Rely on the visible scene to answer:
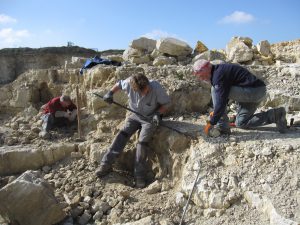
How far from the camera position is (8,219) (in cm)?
468

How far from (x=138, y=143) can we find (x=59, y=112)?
97.2 inches

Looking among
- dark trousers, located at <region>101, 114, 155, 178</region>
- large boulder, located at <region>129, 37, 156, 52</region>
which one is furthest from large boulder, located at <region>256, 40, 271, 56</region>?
dark trousers, located at <region>101, 114, 155, 178</region>

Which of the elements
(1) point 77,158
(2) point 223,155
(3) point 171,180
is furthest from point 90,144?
(2) point 223,155

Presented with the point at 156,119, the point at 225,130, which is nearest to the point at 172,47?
the point at 156,119

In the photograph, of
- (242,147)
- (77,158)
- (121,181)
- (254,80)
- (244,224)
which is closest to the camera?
(244,224)

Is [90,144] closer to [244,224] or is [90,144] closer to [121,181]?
[121,181]

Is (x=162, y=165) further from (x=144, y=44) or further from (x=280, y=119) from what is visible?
(x=144, y=44)

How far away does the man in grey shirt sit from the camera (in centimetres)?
550

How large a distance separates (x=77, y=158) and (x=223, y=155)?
2.72 m

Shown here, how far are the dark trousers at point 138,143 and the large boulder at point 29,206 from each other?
1.23m

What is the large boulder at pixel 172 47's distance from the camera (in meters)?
9.48

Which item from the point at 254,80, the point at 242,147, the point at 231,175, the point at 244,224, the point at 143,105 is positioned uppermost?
the point at 254,80

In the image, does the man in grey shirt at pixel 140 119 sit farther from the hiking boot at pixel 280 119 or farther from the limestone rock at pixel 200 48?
the limestone rock at pixel 200 48

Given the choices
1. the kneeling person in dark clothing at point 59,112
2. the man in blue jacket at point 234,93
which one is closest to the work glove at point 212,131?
the man in blue jacket at point 234,93
